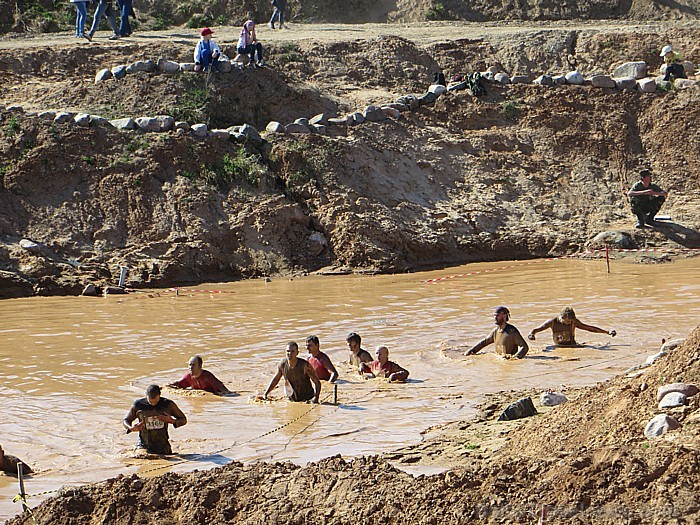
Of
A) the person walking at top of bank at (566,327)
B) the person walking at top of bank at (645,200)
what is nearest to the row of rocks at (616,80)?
the person walking at top of bank at (645,200)

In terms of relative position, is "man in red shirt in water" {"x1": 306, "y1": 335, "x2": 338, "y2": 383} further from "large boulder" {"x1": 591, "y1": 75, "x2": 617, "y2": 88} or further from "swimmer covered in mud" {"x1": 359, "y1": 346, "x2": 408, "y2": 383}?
"large boulder" {"x1": 591, "y1": 75, "x2": 617, "y2": 88}

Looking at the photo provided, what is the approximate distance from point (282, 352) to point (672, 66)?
48.8ft

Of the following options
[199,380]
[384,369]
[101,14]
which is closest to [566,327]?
[384,369]

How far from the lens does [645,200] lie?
21.3m

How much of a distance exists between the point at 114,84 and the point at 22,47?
361 cm

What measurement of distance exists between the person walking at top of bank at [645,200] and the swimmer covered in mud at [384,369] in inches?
412

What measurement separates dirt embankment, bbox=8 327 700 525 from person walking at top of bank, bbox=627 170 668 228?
14.0m

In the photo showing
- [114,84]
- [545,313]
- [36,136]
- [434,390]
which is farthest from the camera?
[114,84]

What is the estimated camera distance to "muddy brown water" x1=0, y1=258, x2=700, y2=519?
9.80 m

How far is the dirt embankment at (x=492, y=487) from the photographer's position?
566 cm

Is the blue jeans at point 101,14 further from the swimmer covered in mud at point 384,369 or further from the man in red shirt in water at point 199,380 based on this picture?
the swimmer covered in mud at point 384,369

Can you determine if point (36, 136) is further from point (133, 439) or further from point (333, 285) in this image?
point (133, 439)

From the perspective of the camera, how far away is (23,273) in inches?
733

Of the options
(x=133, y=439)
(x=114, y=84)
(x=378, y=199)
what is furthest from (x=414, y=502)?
(x=114, y=84)
